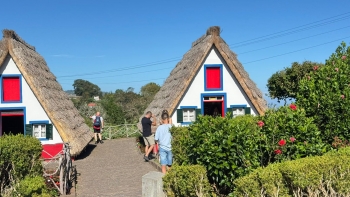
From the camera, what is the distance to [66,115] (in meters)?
14.8

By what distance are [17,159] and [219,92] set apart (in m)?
9.44

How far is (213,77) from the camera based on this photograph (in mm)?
15406

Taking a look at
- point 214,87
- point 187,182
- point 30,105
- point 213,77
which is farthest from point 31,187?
point 213,77

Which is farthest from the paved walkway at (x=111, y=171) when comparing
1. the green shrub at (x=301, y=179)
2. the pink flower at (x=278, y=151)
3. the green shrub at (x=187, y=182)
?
the green shrub at (x=301, y=179)

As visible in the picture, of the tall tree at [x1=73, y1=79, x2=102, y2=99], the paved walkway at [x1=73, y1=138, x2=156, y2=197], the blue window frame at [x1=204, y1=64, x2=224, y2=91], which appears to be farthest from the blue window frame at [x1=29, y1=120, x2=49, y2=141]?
the tall tree at [x1=73, y1=79, x2=102, y2=99]

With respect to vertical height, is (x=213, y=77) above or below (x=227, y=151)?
above

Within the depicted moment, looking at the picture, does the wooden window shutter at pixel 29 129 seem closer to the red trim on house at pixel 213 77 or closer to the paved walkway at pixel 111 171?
the paved walkway at pixel 111 171

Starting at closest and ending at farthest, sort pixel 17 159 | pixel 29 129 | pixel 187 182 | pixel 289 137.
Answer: pixel 187 182 → pixel 289 137 → pixel 17 159 → pixel 29 129

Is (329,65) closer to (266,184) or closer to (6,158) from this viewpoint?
(266,184)

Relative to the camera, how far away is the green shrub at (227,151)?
6.05m

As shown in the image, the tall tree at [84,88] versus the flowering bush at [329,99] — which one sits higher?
the tall tree at [84,88]

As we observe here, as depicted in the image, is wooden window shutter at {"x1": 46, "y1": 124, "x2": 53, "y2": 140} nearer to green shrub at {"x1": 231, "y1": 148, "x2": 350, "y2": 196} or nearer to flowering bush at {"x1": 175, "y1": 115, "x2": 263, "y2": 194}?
flowering bush at {"x1": 175, "y1": 115, "x2": 263, "y2": 194}

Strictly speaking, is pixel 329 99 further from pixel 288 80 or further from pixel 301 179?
pixel 288 80

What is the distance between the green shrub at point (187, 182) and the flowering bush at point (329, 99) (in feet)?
10.2
